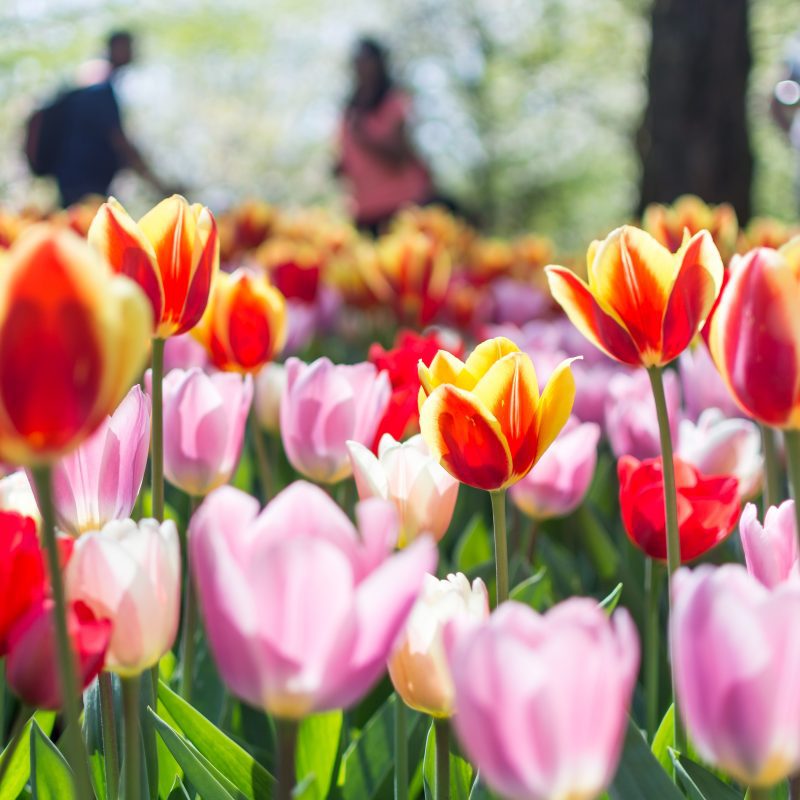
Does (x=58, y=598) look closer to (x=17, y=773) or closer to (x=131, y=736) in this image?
Answer: (x=131, y=736)

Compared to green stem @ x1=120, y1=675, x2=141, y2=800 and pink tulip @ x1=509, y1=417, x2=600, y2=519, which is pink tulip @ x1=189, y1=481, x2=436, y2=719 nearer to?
green stem @ x1=120, y1=675, x2=141, y2=800

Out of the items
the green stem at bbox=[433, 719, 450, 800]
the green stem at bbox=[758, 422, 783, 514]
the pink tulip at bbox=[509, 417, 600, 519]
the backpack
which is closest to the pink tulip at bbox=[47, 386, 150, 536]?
the green stem at bbox=[433, 719, 450, 800]

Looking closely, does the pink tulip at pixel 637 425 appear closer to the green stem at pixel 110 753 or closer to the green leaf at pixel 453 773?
the green leaf at pixel 453 773

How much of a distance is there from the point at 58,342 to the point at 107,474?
444mm

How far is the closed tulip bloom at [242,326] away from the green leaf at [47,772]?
68 centimetres

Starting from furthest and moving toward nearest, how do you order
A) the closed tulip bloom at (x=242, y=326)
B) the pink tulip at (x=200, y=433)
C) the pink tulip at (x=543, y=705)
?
the closed tulip bloom at (x=242, y=326)
the pink tulip at (x=200, y=433)
the pink tulip at (x=543, y=705)

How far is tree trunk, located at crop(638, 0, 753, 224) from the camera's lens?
264 inches

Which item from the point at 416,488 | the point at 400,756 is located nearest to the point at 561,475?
the point at 416,488

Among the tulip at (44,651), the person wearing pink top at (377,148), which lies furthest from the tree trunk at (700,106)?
the tulip at (44,651)

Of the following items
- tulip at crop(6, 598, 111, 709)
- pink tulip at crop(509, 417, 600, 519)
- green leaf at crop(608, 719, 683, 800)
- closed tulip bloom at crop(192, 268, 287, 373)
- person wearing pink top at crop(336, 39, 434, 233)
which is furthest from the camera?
person wearing pink top at crop(336, 39, 434, 233)

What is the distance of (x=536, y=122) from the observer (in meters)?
22.4

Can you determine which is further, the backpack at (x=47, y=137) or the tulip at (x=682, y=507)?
the backpack at (x=47, y=137)

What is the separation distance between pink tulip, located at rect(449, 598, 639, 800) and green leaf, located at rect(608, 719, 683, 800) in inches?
11.1

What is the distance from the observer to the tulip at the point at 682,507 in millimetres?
1091
